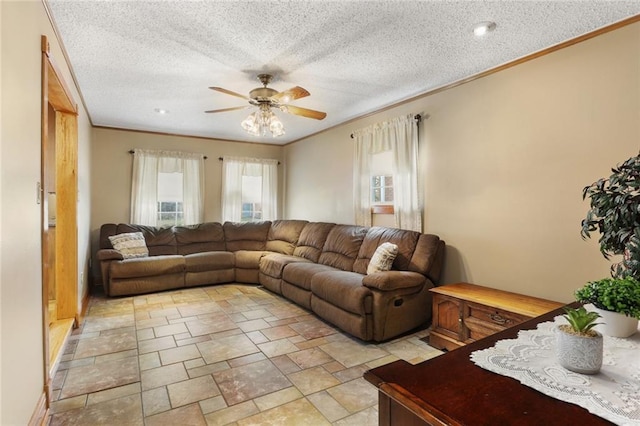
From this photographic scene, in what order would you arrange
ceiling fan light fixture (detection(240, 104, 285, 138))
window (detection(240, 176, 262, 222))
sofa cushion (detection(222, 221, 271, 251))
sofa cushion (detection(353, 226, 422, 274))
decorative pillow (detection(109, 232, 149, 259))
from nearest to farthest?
ceiling fan light fixture (detection(240, 104, 285, 138)), sofa cushion (detection(353, 226, 422, 274)), decorative pillow (detection(109, 232, 149, 259)), sofa cushion (detection(222, 221, 271, 251)), window (detection(240, 176, 262, 222))

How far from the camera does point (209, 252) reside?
17.7 ft

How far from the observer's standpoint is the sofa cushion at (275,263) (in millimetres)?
4591

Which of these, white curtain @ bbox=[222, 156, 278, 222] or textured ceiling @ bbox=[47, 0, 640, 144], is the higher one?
textured ceiling @ bbox=[47, 0, 640, 144]

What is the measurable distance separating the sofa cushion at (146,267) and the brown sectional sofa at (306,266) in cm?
1

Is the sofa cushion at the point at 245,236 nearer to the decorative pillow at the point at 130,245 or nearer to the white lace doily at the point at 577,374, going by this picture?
the decorative pillow at the point at 130,245

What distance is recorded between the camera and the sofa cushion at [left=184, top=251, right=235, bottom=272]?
16.5 ft

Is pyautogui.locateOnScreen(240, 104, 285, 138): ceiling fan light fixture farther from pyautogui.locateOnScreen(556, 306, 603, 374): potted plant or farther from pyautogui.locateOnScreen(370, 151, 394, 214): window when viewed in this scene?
pyautogui.locateOnScreen(556, 306, 603, 374): potted plant

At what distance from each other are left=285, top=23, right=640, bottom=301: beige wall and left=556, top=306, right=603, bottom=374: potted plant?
5.89 ft

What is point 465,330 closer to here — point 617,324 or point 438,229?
point 438,229

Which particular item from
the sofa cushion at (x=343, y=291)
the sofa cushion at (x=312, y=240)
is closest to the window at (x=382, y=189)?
the sofa cushion at (x=312, y=240)

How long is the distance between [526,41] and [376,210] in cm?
238

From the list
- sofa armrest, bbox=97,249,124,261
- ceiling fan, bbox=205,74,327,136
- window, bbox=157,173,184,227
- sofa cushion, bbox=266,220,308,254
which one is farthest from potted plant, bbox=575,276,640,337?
window, bbox=157,173,184,227

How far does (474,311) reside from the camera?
270 centimetres

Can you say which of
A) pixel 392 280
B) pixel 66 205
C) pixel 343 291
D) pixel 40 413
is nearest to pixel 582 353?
pixel 392 280
